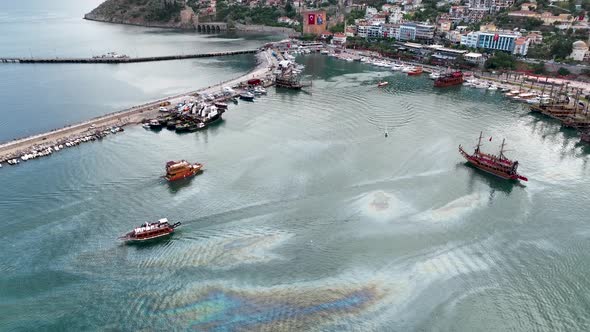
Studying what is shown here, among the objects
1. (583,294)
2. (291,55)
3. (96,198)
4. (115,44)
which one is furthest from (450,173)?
(115,44)

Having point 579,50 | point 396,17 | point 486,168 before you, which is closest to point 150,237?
point 486,168

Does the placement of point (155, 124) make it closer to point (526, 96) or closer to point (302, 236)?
point (302, 236)

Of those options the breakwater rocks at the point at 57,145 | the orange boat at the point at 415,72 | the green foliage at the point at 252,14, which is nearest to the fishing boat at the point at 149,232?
the breakwater rocks at the point at 57,145

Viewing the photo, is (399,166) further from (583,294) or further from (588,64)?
(588,64)

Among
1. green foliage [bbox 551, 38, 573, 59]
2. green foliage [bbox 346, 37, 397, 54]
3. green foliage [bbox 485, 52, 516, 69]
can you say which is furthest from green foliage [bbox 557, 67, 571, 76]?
green foliage [bbox 346, 37, 397, 54]

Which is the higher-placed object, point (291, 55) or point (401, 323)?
point (291, 55)
